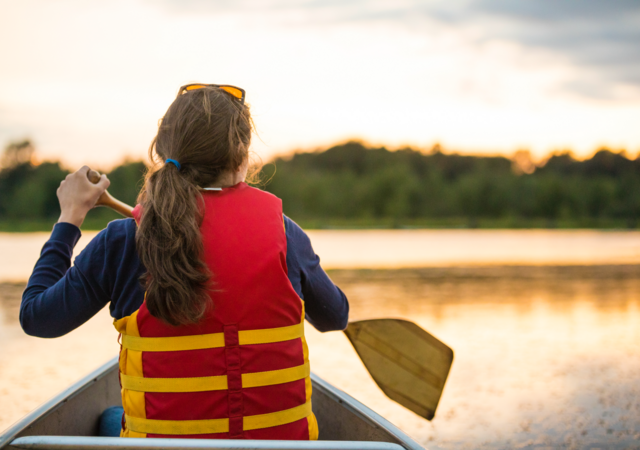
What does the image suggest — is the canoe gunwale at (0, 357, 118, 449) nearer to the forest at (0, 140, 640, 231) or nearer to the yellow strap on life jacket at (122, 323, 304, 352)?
the yellow strap on life jacket at (122, 323, 304, 352)

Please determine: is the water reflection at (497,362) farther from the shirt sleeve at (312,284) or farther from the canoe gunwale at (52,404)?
the shirt sleeve at (312,284)

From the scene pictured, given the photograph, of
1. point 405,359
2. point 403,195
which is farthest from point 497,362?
point 403,195

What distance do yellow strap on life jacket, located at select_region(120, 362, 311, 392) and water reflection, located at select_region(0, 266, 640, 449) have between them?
1.89 meters

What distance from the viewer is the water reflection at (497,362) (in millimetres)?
3053

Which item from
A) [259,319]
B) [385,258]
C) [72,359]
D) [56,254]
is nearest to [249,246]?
[259,319]

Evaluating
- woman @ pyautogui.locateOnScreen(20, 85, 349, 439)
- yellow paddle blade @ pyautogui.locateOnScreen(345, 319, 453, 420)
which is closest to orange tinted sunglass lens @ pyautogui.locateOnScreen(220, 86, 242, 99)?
woman @ pyautogui.locateOnScreen(20, 85, 349, 439)

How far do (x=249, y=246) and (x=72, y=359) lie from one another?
387 cm

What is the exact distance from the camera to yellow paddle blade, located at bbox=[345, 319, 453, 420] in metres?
2.07

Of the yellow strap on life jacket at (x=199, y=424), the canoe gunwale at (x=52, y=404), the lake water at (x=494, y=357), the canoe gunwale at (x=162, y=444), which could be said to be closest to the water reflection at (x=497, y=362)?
the lake water at (x=494, y=357)

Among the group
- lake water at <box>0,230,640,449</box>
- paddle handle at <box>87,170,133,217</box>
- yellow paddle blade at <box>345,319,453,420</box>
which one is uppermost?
paddle handle at <box>87,170,133,217</box>

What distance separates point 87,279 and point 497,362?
12.5ft

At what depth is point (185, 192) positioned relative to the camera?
1.17 meters

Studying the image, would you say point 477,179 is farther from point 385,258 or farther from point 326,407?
point 326,407

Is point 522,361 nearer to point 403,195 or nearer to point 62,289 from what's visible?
point 62,289
